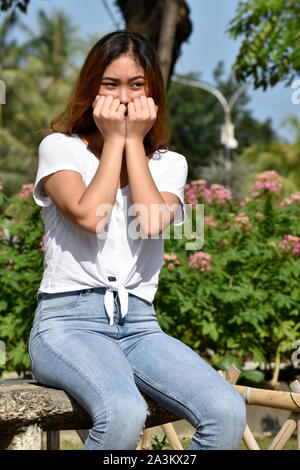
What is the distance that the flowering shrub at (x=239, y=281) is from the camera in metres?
4.85

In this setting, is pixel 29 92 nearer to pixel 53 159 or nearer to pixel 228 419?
pixel 53 159

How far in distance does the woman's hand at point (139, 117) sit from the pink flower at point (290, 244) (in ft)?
8.73

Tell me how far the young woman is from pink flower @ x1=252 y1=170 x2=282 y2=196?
2753 mm

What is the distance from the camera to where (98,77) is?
273cm

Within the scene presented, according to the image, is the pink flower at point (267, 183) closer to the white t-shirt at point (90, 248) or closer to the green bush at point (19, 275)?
the green bush at point (19, 275)

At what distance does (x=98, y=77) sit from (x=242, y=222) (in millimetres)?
2638

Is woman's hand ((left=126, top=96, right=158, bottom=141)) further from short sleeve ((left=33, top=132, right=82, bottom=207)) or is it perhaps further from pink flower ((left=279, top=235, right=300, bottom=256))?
pink flower ((left=279, top=235, right=300, bottom=256))

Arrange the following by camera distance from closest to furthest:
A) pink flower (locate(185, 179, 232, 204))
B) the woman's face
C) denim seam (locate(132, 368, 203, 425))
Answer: denim seam (locate(132, 368, 203, 425)), the woman's face, pink flower (locate(185, 179, 232, 204))

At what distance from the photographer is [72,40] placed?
31.4 meters

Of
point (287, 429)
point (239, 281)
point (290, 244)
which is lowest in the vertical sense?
point (287, 429)

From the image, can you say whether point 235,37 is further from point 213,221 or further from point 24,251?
point 24,251

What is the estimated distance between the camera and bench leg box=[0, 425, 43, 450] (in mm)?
2418

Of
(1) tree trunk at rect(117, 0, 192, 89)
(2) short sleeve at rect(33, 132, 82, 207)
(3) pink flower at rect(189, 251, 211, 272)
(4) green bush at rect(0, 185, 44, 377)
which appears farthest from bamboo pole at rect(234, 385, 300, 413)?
(1) tree trunk at rect(117, 0, 192, 89)

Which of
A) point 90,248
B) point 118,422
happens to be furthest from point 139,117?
point 118,422
